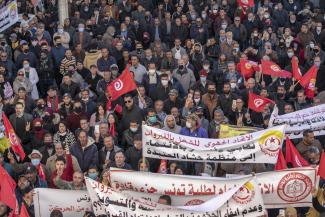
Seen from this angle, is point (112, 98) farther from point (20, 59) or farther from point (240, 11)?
point (240, 11)

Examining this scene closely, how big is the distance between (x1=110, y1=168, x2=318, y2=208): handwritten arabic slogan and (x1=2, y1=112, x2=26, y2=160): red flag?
2.27m

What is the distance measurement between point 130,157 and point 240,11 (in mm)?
8669

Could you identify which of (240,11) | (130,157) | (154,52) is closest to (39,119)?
(130,157)

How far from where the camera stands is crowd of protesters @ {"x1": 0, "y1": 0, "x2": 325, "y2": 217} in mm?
14555

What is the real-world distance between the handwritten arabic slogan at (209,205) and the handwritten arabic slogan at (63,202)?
2.99ft

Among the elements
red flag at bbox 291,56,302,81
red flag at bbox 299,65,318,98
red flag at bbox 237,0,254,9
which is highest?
red flag at bbox 237,0,254,9

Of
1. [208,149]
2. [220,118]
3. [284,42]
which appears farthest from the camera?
[284,42]

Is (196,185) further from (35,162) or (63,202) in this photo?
(35,162)

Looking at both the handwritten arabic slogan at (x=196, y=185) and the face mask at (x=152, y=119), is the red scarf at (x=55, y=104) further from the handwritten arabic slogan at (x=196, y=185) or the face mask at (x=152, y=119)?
the handwritten arabic slogan at (x=196, y=185)

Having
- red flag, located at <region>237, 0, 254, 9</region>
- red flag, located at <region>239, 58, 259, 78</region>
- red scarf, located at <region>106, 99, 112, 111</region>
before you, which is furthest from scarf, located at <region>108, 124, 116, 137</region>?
red flag, located at <region>237, 0, 254, 9</region>

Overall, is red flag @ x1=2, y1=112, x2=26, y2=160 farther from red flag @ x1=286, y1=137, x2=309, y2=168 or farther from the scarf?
red flag @ x1=286, y1=137, x2=309, y2=168

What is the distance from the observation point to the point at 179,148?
1409cm

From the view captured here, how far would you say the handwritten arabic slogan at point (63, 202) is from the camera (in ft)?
43.2

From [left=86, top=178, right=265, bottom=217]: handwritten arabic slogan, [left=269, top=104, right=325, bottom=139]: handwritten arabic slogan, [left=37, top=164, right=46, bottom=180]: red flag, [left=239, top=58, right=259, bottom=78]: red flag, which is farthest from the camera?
[left=239, top=58, right=259, bottom=78]: red flag
